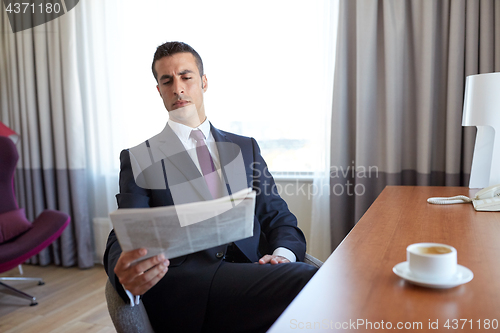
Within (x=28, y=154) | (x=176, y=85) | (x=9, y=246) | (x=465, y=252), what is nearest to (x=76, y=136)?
(x=28, y=154)

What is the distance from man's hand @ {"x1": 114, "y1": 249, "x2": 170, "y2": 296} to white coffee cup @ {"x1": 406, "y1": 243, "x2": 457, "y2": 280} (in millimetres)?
498

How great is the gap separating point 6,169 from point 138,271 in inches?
88.6

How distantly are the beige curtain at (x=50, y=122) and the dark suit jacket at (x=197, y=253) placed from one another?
6.35ft

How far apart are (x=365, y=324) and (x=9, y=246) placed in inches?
93.9

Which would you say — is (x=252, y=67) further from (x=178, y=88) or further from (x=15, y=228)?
(x=15, y=228)

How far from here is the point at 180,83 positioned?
1483 mm

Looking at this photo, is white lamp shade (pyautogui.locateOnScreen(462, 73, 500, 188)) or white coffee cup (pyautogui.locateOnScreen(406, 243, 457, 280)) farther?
white lamp shade (pyautogui.locateOnScreen(462, 73, 500, 188))

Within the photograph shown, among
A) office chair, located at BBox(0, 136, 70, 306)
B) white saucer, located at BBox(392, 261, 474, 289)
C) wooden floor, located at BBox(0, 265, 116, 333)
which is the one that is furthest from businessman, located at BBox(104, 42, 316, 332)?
office chair, located at BBox(0, 136, 70, 306)

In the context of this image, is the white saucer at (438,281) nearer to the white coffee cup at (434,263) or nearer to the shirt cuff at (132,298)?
the white coffee cup at (434,263)

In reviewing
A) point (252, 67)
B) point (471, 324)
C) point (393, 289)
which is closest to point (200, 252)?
point (393, 289)

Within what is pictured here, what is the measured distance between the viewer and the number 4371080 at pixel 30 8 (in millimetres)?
3061

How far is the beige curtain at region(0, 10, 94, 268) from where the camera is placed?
10.0 ft

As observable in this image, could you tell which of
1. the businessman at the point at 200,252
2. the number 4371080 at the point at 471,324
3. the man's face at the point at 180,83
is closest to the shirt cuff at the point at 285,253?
the businessman at the point at 200,252

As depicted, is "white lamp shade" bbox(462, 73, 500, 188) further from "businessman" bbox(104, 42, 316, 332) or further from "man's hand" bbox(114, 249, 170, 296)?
"man's hand" bbox(114, 249, 170, 296)
